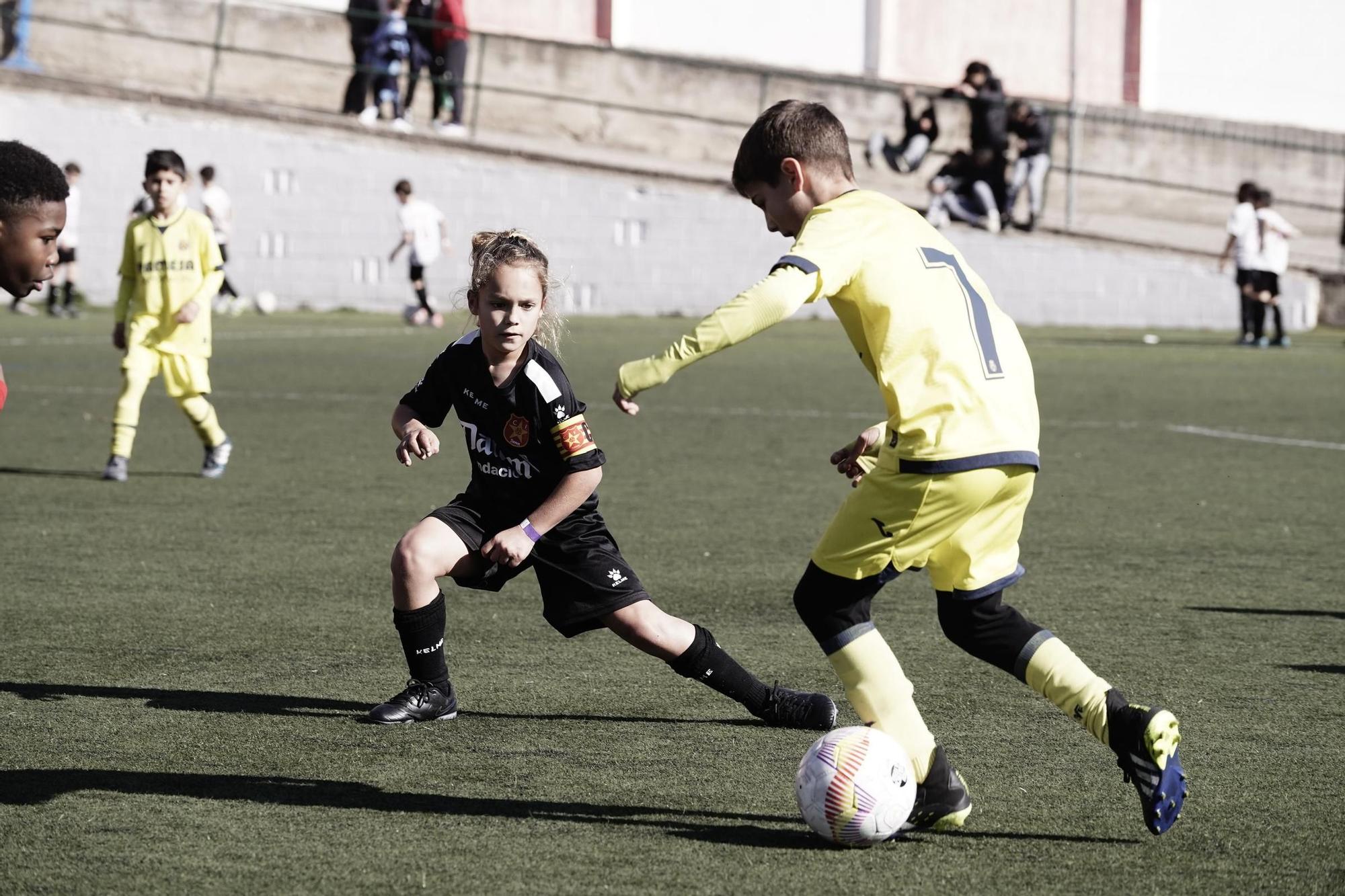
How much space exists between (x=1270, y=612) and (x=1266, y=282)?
52.6 feet

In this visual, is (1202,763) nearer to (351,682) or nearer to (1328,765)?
(1328,765)

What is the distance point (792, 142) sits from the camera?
3.96 meters

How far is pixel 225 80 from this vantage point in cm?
2759

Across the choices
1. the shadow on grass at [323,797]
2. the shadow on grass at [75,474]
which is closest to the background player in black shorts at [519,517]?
the shadow on grass at [323,797]

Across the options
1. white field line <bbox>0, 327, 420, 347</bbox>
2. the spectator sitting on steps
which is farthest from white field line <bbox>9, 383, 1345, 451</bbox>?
the spectator sitting on steps

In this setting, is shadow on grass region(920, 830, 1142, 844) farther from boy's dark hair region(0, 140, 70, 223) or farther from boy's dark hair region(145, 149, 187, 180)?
boy's dark hair region(145, 149, 187, 180)

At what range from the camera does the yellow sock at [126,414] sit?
974 centimetres

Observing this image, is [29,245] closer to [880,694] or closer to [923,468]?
[923,468]

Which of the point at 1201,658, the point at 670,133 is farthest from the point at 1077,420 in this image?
the point at 670,133

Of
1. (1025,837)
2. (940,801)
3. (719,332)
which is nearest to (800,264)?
(719,332)

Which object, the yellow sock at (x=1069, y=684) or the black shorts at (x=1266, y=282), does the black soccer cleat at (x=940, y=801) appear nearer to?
the yellow sock at (x=1069, y=684)

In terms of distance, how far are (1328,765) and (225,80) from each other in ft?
83.1

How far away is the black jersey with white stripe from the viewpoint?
4.79 m

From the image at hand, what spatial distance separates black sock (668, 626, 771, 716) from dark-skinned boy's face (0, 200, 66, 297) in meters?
1.95
